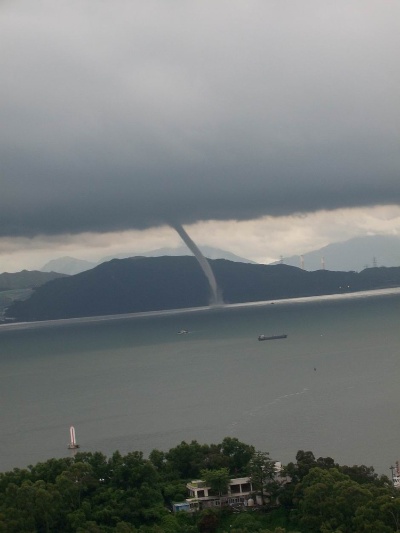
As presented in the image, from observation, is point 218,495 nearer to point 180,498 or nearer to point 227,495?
point 227,495

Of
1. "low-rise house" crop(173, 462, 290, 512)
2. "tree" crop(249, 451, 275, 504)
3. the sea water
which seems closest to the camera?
"low-rise house" crop(173, 462, 290, 512)

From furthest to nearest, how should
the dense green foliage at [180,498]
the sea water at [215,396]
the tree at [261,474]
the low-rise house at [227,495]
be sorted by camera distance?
1. the sea water at [215,396]
2. the tree at [261,474]
3. the low-rise house at [227,495]
4. the dense green foliage at [180,498]

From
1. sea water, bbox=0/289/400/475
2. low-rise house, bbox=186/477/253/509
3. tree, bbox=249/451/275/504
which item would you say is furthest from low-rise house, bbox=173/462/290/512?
sea water, bbox=0/289/400/475

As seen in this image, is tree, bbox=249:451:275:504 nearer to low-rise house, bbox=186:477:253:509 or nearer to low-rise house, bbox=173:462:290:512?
low-rise house, bbox=173:462:290:512

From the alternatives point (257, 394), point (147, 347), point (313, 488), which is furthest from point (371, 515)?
point (147, 347)

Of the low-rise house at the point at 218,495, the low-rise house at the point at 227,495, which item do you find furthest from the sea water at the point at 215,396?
the low-rise house at the point at 218,495

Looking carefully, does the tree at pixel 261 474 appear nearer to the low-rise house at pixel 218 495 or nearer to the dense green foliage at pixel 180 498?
the dense green foliage at pixel 180 498
